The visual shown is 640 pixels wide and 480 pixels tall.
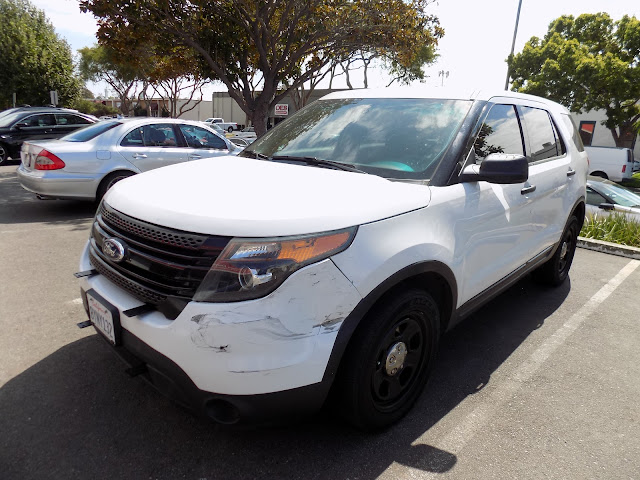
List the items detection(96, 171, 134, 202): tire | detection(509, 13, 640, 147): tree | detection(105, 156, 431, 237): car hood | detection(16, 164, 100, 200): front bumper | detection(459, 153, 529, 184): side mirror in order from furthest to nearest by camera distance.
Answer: detection(509, 13, 640, 147): tree → detection(96, 171, 134, 202): tire → detection(16, 164, 100, 200): front bumper → detection(459, 153, 529, 184): side mirror → detection(105, 156, 431, 237): car hood

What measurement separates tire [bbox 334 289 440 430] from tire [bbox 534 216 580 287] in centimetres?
252

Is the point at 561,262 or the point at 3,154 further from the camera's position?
the point at 3,154

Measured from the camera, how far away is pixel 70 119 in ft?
42.1

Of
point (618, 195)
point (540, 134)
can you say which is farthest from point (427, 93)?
point (618, 195)

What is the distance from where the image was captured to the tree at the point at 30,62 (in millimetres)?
25031

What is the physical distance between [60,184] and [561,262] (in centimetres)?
658

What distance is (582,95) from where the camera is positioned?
26.0 meters

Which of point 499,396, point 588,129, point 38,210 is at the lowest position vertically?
point 499,396

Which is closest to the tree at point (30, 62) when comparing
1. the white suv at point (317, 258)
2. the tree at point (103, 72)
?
the tree at point (103, 72)

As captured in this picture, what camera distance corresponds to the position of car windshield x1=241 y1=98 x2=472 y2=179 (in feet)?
8.84

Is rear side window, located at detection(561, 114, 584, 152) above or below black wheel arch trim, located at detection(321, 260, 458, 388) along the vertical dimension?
above

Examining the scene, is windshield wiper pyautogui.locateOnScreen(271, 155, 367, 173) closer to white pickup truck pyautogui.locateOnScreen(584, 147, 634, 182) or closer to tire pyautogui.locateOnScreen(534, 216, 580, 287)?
tire pyautogui.locateOnScreen(534, 216, 580, 287)

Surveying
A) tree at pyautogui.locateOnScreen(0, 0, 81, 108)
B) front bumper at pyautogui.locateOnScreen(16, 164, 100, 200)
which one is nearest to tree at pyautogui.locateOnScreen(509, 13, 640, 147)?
front bumper at pyautogui.locateOnScreen(16, 164, 100, 200)

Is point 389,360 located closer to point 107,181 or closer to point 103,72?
point 107,181
